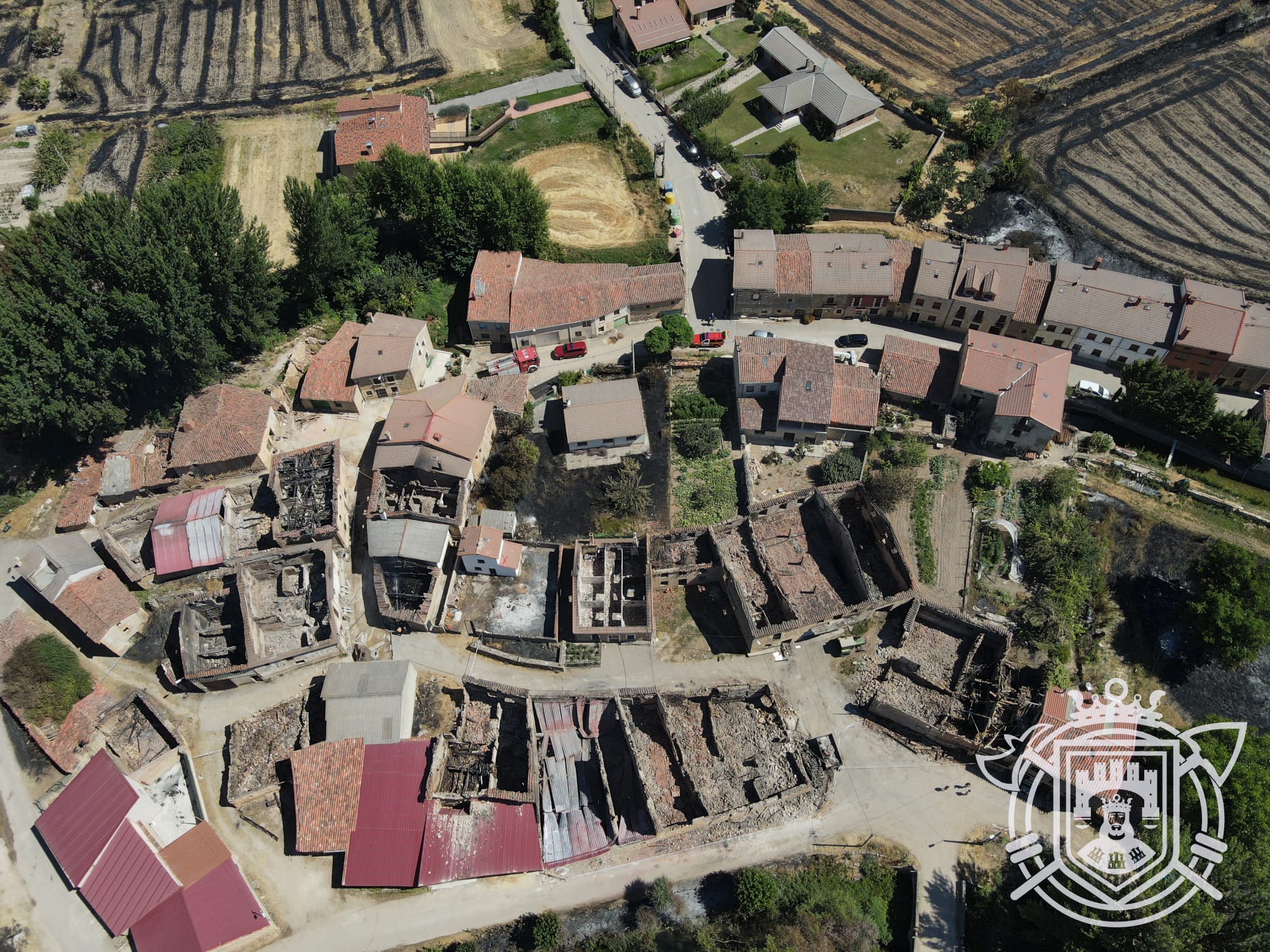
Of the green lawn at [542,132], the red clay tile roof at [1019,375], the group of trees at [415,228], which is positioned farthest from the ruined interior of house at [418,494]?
the green lawn at [542,132]

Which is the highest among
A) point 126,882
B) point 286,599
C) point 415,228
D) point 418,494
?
point 415,228

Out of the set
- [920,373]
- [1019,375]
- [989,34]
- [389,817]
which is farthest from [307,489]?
[989,34]

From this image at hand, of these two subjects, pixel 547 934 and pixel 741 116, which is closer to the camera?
pixel 547 934

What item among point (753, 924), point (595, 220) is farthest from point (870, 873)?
point (595, 220)

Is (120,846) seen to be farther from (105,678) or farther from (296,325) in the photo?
(296,325)

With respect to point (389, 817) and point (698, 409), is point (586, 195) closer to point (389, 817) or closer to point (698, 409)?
point (698, 409)

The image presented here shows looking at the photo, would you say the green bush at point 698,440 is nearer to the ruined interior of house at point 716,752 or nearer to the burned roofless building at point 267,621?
the ruined interior of house at point 716,752
